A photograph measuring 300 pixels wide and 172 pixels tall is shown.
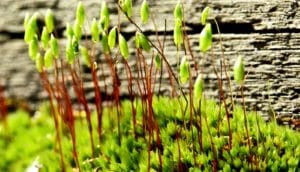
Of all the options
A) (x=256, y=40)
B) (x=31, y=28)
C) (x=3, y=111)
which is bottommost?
(x=3, y=111)

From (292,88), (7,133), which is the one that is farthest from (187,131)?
(7,133)

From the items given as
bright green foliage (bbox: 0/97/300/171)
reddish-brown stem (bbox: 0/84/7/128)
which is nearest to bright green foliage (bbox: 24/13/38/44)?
bright green foliage (bbox: 0/97/300/171)

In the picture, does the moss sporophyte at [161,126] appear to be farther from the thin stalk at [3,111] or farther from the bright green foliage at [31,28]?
the thin stalk at [3,111]

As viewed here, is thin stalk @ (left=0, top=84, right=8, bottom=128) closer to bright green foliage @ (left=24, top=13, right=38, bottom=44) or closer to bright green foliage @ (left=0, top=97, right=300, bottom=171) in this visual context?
Answer: bright green foliage @ (left=0, top=97, right=300, bottom=171)

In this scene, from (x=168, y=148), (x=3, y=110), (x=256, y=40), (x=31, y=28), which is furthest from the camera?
(x=3, y=110)

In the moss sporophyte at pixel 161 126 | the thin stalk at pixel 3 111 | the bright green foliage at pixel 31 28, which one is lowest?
the thin stalk at pixel 3 111

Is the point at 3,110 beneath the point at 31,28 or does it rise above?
beneath


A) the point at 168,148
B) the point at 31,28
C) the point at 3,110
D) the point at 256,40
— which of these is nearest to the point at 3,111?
the point at 3,110

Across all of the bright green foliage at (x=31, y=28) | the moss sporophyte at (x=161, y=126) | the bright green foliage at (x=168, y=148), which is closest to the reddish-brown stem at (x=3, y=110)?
the bright green foliage at (x=168, y=148)

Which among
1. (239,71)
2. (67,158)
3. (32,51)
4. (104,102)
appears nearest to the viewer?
(239,71)

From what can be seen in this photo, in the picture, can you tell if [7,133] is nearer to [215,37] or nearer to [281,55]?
[215,37]

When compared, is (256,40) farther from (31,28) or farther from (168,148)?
(31,28)
